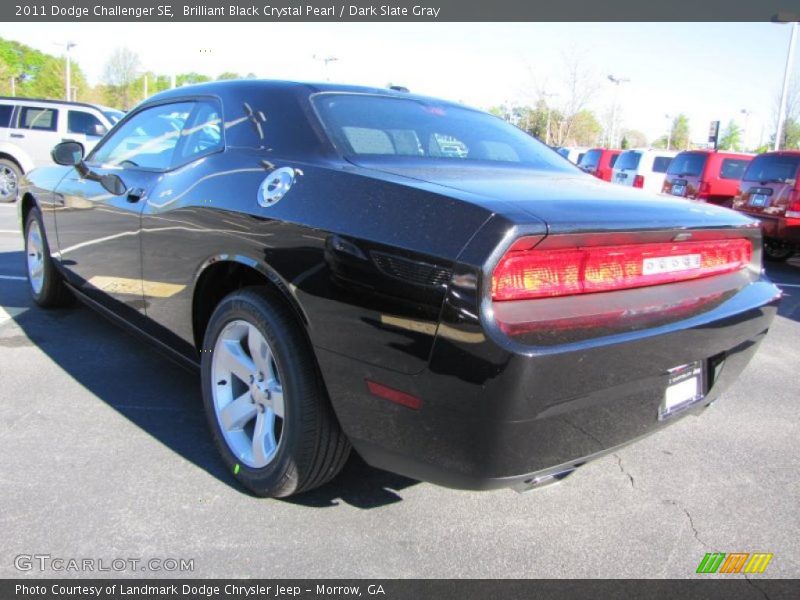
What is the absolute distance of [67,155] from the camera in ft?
14.3

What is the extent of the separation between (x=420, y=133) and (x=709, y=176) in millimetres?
A: 11284

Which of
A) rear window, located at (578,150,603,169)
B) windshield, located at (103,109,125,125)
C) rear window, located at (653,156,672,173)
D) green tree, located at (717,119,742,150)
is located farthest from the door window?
green tree, located at (717,119,742,150)

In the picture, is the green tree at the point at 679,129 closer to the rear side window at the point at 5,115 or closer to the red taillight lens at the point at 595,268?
the rear side window at the point at 5,115

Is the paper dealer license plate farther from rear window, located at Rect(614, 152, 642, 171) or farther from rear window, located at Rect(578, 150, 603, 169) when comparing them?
rear window, located at Rect(578, 150, 603, 169)

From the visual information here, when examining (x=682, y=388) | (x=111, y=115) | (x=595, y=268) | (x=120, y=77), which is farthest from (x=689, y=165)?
(x=120, y=77)

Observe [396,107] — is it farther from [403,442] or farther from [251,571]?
[251,571]

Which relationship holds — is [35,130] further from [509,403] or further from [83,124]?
[509,403]

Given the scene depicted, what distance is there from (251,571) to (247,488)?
0.49m

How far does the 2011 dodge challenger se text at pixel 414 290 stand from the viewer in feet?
6.15

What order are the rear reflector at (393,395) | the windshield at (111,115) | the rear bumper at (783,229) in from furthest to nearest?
the windshield at (111,115), the rear bumper at (783,229), the rear reflector at (393,395)

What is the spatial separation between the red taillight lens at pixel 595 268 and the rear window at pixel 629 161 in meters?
16.1

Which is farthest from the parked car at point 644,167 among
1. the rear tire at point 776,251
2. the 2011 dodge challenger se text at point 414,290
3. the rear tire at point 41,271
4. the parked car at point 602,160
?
the 2011 dodge challenger se text at point 414,290

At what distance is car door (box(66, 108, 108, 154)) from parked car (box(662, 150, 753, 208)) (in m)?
11.2

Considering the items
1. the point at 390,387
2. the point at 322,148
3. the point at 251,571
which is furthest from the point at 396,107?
the point at 251,571
